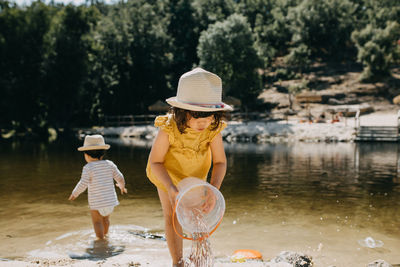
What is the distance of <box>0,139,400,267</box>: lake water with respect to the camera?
466 centimetres

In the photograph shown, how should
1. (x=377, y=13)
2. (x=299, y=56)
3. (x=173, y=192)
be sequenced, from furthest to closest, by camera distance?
(x=377, y=13) → (x=299, y=56) → (x=173, y=192)

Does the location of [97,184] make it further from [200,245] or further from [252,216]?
[252,216]

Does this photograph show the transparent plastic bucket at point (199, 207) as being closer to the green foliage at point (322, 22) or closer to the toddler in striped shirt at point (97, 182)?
the toddler in striped shirt at point (97, 182)

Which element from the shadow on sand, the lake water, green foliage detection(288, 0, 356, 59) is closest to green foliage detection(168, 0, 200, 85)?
green foliage detection(288, 0, 356, 59)

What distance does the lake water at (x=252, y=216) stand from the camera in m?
4.66

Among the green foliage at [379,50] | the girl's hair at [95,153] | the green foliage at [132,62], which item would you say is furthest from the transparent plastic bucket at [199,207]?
the green foliage at [379,50]

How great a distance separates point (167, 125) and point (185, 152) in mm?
268

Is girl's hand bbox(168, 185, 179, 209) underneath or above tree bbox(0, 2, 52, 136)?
underneath

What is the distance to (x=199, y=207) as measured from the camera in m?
2.92

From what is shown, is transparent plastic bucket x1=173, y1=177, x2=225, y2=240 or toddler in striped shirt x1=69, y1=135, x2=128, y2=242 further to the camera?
toddler in striped shirt x1=69, y1=135, x2=128, y2=242

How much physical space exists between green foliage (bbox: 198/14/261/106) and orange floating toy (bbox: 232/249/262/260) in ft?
103

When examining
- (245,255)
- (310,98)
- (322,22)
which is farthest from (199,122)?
(322,22)

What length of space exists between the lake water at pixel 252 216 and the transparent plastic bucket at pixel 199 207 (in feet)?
4.66

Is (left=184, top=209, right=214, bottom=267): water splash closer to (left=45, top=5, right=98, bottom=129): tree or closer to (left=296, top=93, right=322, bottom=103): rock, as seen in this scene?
(left=296, top=93, right=322, bottom=103): rock
